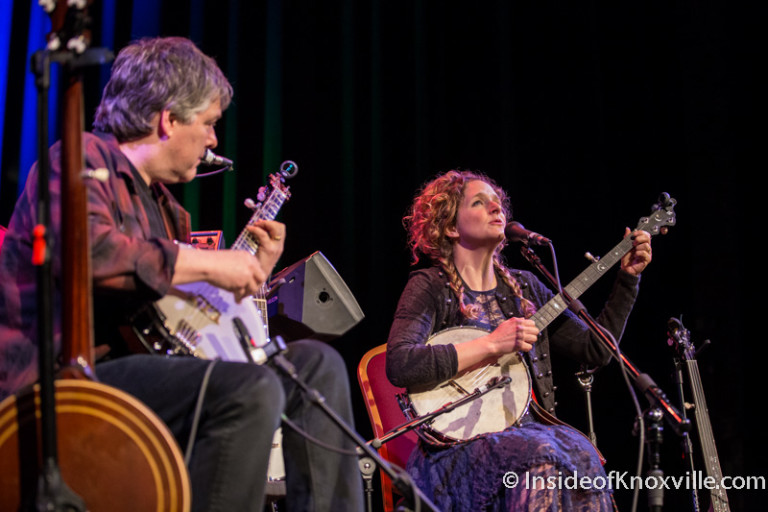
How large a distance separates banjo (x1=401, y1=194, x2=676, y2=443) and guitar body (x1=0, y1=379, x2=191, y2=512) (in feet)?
5.52

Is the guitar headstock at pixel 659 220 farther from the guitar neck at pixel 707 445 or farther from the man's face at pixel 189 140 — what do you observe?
the man's face at pixel 189 140

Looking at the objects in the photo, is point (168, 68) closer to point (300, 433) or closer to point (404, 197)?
point (300, 433)

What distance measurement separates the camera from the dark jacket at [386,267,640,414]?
2.99 m

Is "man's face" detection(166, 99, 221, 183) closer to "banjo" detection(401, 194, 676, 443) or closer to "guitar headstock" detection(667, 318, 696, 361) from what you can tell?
"banjo" detection(401, 194, 676, 443)

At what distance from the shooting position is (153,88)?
201 cm

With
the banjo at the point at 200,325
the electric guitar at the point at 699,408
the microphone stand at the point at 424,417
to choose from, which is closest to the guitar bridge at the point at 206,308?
the banjo at the point at 200,325

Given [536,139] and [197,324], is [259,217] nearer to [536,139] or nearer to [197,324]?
[197,324]

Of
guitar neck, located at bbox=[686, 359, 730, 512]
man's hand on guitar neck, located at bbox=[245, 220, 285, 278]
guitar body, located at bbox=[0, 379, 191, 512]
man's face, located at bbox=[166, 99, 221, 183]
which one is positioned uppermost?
man's face, located at bbox=[166, 99, 221, 183]

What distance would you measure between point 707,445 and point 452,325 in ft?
4.46

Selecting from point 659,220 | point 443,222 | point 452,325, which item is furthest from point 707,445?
point 443,222

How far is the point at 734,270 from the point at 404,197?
Result: 2.01 metres

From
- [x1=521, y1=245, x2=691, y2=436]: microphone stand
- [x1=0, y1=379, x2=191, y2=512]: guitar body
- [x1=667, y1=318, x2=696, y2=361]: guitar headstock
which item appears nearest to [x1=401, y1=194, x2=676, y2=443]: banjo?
[x1=521, y1=245, x2=691, y2=436]: microphone stand

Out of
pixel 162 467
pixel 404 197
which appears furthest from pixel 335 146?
pixel 162 467

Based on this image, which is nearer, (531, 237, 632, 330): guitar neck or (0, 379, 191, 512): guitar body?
(0, 379, 191, 512): guitar body
